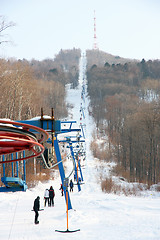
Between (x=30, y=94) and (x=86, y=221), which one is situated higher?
(x=30, y=94)

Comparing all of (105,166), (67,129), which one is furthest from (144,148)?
(67,129)

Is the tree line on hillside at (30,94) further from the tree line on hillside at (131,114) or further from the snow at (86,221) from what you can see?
the tree line on hillside at (131,114)

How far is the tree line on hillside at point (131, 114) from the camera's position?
120 ft

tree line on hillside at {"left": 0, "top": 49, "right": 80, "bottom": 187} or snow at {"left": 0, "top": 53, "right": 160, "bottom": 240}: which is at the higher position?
tree line on hillside at {"left": 0, "top": 49, "right": 80, "bottom": 187}

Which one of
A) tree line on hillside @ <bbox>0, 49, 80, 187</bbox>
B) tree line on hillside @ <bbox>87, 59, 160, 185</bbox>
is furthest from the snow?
tree line on hillside @ <bbox>87, 59, 160, 185</bbox>

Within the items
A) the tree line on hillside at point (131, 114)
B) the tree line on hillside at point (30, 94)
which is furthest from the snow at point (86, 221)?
the tree line on hillside at point (131, 114)

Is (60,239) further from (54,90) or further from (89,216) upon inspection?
(54,90)

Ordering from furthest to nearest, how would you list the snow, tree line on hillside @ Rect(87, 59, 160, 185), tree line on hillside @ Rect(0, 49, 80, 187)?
tree line on hillside @ Rect(87, 59, 160, 185) < tree line on hillside @ Rect(0, 49, 80, 187) < the snow

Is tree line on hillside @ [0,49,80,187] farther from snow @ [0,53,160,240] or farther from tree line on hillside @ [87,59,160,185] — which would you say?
tree line on hillside @ [87,59,160,185]

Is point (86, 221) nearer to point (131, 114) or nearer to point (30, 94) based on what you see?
point (30, 94)

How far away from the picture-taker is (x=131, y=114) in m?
49.5

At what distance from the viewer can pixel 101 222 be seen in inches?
427

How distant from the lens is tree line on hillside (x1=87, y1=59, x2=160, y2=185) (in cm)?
3656

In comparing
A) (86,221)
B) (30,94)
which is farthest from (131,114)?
(86,221)
